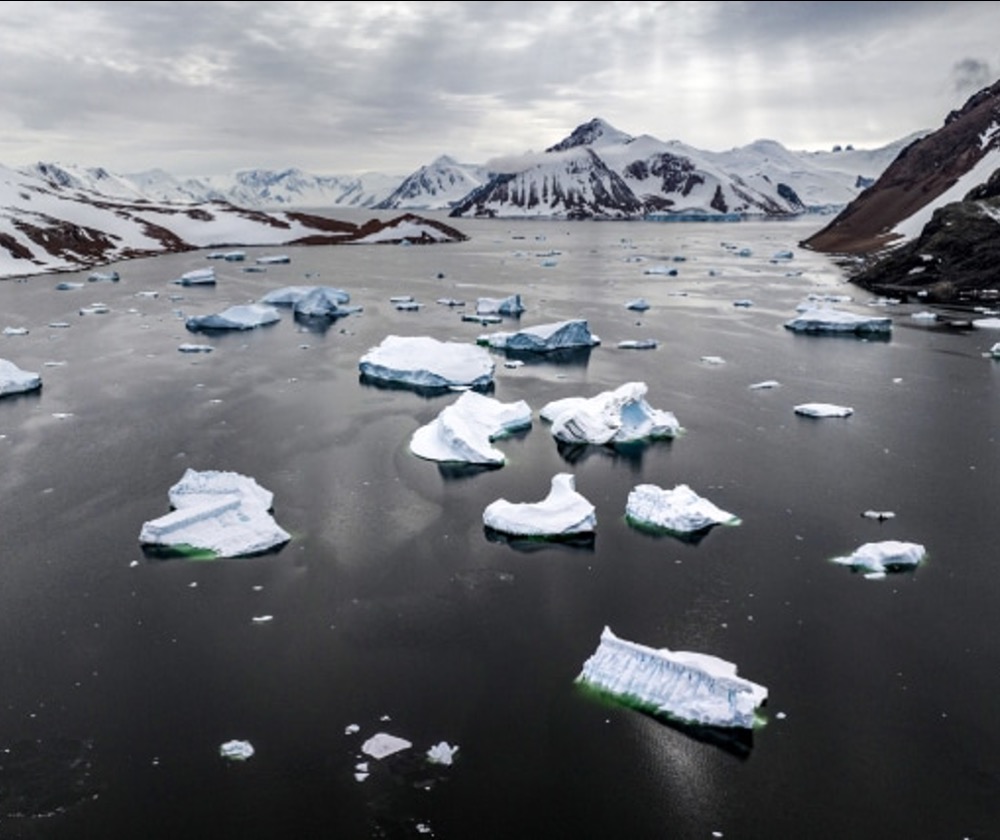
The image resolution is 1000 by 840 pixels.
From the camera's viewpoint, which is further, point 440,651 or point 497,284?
point 497,284

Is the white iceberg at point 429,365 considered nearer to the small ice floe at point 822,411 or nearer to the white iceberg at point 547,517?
the small ice floe at point 822,411

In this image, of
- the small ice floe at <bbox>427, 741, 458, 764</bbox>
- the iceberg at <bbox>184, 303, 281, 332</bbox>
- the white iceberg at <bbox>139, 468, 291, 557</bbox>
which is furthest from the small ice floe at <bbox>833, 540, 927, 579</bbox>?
the iceberg at <bbox>184, 303, 281, 332</bbox>

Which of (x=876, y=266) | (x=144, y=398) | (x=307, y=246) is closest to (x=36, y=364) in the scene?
(x=144, y=398)

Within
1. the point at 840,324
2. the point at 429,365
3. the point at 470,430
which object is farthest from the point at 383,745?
the point at 840,324

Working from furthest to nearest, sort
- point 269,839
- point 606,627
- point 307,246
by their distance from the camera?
point 307,246 → point 606,627 → point 269,839

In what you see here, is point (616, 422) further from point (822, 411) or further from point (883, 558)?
point (883, 558)

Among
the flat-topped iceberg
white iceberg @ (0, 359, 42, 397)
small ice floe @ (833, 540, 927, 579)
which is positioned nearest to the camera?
the flat-topped iceberg

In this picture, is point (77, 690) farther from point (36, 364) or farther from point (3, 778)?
point (36, 364)

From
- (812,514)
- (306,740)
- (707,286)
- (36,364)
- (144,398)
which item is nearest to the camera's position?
(306,740)

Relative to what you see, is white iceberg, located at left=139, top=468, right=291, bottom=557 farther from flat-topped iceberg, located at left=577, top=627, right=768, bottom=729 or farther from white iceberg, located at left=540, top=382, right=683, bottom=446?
white iceberg, located at left=540, top=382, right=683, bottom=446
